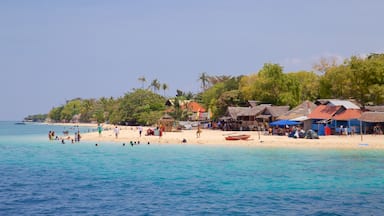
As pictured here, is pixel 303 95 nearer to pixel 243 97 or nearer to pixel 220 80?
pixel 243 97

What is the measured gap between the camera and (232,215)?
13.8 m

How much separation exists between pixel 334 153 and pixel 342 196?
15298 mm

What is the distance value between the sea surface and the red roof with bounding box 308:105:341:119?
14.2 metres

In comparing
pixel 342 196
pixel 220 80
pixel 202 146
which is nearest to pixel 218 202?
pixel 342 196

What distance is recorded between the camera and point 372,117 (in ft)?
139

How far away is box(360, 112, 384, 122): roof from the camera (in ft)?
138

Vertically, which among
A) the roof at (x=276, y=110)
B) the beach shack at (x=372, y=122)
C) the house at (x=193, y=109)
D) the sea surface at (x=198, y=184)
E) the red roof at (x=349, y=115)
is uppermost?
the house at (x=193, y=109)

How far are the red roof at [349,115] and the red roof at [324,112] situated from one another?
1.99 feet

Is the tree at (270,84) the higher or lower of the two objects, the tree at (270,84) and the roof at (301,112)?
the higher

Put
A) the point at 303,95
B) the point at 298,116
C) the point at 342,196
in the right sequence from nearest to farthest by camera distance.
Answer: the point at 342,196 < the point at 298,116 < the point at 303,95

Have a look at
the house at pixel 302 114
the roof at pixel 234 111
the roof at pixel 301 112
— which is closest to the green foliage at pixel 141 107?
the roof at pixel 234 111

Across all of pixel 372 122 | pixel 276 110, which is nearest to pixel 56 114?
pixel 276 110

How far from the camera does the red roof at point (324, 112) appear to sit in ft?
149

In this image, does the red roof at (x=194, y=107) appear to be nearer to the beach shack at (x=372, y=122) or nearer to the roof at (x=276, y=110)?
the roof at (x=276, y=110)
